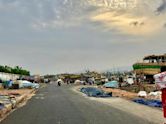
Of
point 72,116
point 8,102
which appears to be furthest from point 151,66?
point 72,116

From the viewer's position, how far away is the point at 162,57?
75.7m

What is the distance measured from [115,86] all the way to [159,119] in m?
67.3

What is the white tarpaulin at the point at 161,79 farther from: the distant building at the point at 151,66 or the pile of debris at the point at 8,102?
the distant building at the point at 151,66

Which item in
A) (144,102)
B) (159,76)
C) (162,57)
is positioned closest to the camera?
(159,76)

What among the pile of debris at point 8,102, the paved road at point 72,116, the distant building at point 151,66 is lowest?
the paved road at point 72,116

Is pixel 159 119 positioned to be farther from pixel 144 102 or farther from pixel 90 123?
pixel 144 102

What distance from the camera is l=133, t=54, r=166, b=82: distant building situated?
2960 inches

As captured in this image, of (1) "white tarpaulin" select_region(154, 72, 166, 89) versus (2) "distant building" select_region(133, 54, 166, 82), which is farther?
(2) "distant building" select_region(133, 54, 166, 82)

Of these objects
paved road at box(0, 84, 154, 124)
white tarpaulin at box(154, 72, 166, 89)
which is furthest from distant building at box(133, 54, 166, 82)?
white tarpaulin at box(154, 72, 166, 89)

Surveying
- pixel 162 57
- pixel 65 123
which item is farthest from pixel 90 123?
pixel 162 57

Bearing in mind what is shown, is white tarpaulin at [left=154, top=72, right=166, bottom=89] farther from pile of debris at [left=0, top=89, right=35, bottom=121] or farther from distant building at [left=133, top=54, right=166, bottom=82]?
distant building at [left=133, top=54, right=166, bottom=82]

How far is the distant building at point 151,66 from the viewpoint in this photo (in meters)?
75.2

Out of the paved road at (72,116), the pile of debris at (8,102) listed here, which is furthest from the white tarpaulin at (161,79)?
the pile of debris at (8,102)

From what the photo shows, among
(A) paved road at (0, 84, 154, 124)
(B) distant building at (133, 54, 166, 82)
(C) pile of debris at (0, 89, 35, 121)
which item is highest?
(B) distant building at (133, 54, 166, 82)
